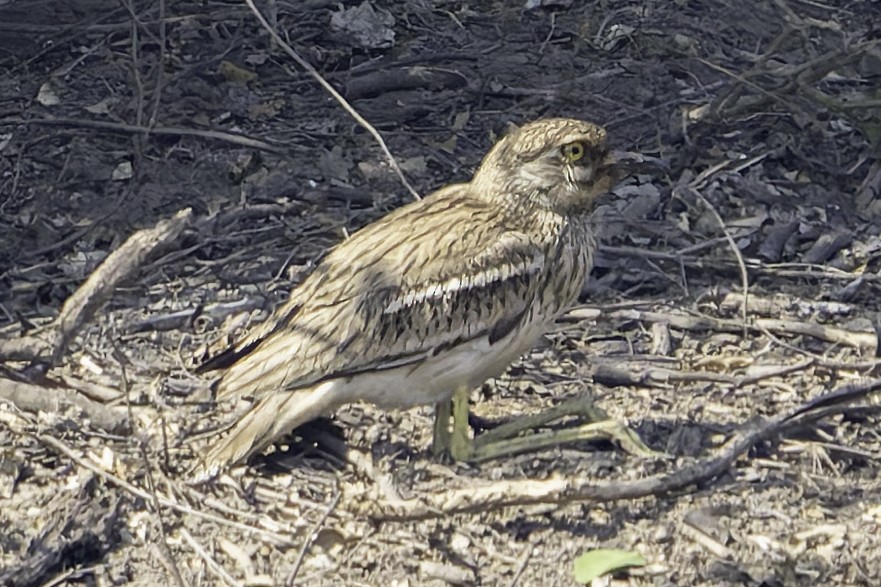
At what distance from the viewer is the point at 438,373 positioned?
489 centimetres

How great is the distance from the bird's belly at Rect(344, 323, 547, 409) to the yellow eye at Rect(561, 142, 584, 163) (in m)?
0.59

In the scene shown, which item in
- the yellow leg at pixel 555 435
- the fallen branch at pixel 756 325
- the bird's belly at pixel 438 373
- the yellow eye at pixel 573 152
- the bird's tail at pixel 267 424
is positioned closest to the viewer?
the bird's tail at pixel 267 424

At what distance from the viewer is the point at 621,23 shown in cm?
822

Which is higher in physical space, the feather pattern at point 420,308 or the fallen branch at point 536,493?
the feather pattern at point 420,308

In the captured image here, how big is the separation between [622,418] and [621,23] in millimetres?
3552

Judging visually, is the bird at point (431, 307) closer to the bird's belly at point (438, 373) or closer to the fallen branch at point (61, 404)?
the bird's belly at point (438, 373)

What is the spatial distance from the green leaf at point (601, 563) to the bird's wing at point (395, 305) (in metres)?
0.81

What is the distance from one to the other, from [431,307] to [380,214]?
6.00 ft

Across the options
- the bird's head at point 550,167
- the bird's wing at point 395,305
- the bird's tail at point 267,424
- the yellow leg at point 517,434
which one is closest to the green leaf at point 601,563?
the yellow leg at point 517,434

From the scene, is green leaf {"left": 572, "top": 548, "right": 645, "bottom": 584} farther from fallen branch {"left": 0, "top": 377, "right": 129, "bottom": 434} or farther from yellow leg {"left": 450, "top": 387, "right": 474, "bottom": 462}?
fallen branch {"left": 0, "top": 377, "right": 129, "bottom": 434}

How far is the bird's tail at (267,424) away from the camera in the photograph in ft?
15.6

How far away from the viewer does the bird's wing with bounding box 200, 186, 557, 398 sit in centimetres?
477

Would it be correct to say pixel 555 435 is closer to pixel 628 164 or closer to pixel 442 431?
pixel 442 431

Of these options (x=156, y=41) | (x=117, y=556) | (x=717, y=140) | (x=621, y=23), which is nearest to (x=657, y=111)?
(x=717, y=140)
